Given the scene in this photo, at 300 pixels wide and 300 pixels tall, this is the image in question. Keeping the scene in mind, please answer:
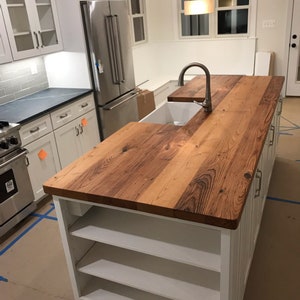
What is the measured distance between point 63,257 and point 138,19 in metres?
4.71

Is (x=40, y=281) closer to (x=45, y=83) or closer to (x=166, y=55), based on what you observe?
(x=45, y=83)

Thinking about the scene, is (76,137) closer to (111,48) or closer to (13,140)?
(13,140)

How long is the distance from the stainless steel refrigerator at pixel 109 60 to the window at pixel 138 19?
1.84m

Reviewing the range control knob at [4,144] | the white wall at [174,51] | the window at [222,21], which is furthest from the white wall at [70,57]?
the window at [222,21]

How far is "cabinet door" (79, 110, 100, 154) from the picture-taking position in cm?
368

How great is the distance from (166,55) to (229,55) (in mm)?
1219

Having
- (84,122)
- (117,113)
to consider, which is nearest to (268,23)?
(117,113)

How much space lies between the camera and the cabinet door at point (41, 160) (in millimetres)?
3053

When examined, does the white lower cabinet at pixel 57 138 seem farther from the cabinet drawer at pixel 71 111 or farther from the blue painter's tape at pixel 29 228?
the blue painter's tape at pixel 29 228

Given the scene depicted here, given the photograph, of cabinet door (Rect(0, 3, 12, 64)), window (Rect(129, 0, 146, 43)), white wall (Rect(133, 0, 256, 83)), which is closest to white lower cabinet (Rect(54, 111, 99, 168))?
cabinet door (Rect(0, 3, 12, 64))

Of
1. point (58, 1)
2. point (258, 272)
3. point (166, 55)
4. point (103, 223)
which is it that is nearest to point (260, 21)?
point (166, 55)

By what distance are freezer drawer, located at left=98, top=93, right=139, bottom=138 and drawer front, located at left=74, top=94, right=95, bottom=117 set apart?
0.14 m

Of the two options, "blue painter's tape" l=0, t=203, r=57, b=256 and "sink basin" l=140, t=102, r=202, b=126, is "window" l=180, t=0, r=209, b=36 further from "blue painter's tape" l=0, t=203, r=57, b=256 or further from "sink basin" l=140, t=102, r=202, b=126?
"blue painter's tape" l=0, t=203, r=57, b=256

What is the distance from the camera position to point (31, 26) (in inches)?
130
